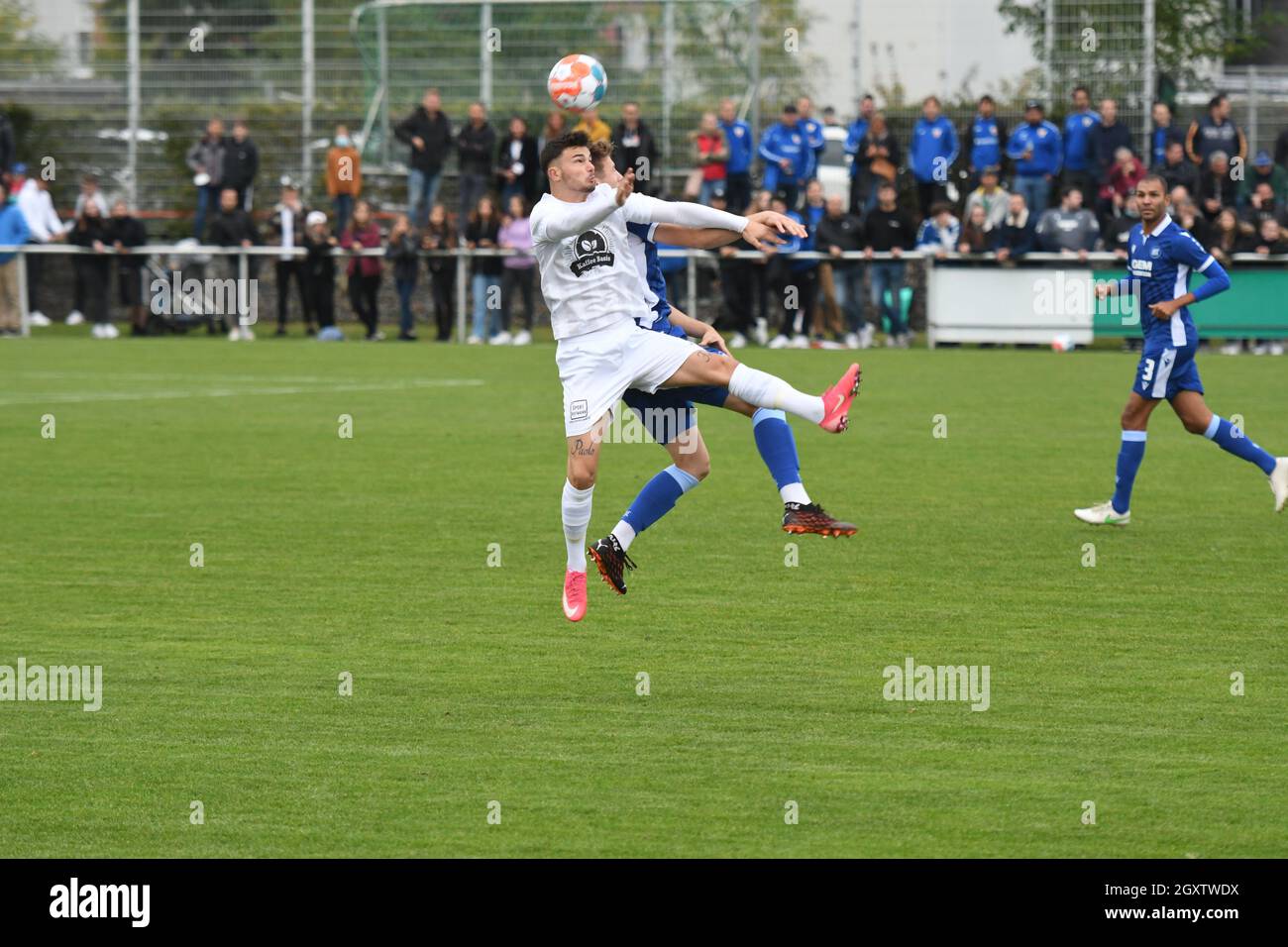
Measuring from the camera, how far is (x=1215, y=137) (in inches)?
1038

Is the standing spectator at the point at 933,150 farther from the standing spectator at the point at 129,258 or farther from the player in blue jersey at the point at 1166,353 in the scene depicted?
the player in blue jersey at the point at 1166,353

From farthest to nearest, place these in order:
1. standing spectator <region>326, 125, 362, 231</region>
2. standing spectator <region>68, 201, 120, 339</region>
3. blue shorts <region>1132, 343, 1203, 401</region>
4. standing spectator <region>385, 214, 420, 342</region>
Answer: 1. standing spectator <region>326, 125, 362, 231</region>
2. standing spectator <region>68, 201, 120, 339</region>
3. standing spectator <region>385, 214, 420, 342</region>
4. blue shorts <region>1132, 343, 1203, 401</region>

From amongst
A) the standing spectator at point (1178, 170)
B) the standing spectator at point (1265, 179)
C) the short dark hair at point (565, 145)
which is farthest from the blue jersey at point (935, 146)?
the short dark hair at point (565, 145)

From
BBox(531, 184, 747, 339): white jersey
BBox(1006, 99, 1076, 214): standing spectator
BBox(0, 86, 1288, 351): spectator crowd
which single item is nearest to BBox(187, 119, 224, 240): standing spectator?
BBox(0, 86, 1288, 351): spectator crowd

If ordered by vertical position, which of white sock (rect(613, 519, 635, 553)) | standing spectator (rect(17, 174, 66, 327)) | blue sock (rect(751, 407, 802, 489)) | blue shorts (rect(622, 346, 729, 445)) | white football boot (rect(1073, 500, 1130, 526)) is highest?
standing spectator (rect(17, 174, 66, 327))

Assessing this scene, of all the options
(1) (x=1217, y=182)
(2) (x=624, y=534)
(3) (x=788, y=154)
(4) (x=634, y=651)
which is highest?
(3) (x=788, y=154)

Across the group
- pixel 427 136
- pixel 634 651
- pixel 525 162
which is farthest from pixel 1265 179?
pixel 634 651

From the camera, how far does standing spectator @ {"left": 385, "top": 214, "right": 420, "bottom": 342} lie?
2717 cm

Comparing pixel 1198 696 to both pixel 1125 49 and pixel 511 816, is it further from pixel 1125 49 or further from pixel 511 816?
pixel 1125 49

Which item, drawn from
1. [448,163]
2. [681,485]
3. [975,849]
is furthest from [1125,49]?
[975,849]

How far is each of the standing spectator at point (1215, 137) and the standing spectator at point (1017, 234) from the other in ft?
8.81

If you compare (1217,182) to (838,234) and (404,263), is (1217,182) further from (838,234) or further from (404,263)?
(404,263)

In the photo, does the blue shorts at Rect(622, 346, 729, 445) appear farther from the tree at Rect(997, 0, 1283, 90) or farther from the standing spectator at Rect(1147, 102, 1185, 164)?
the tree at Rect(997, 0, 1283, 90)

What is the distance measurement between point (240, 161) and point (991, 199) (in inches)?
448
